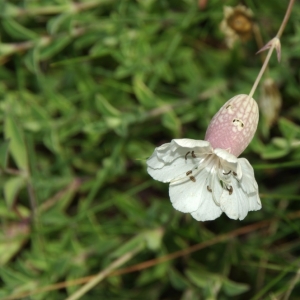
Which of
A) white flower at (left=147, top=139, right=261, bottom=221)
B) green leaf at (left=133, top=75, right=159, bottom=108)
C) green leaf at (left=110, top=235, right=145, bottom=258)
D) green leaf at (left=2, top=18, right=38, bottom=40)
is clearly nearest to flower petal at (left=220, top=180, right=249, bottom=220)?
white flower at (left=147, top=139, right=261, bottom=221)

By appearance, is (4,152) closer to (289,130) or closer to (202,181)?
(202,181)

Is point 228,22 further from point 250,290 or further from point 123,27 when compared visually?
point 250,290

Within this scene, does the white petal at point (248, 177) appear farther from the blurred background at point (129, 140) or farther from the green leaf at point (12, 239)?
the green leaf at point (12, 239)

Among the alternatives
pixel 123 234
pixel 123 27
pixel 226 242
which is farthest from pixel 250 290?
pixel 123 27

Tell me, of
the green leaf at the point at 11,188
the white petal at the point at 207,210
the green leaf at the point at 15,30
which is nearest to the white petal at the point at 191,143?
the white petal at the point at 207,210

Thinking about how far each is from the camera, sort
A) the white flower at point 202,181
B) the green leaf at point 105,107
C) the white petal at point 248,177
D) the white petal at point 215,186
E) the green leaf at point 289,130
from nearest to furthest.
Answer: the white petal at point 248,177, the white flower at point 202,181, the white petal at point 215,186, the green leaf at point 289,130, the green leaf at point 105,107

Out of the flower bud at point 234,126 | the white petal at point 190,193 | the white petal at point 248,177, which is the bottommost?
the white petal at point 190,193
